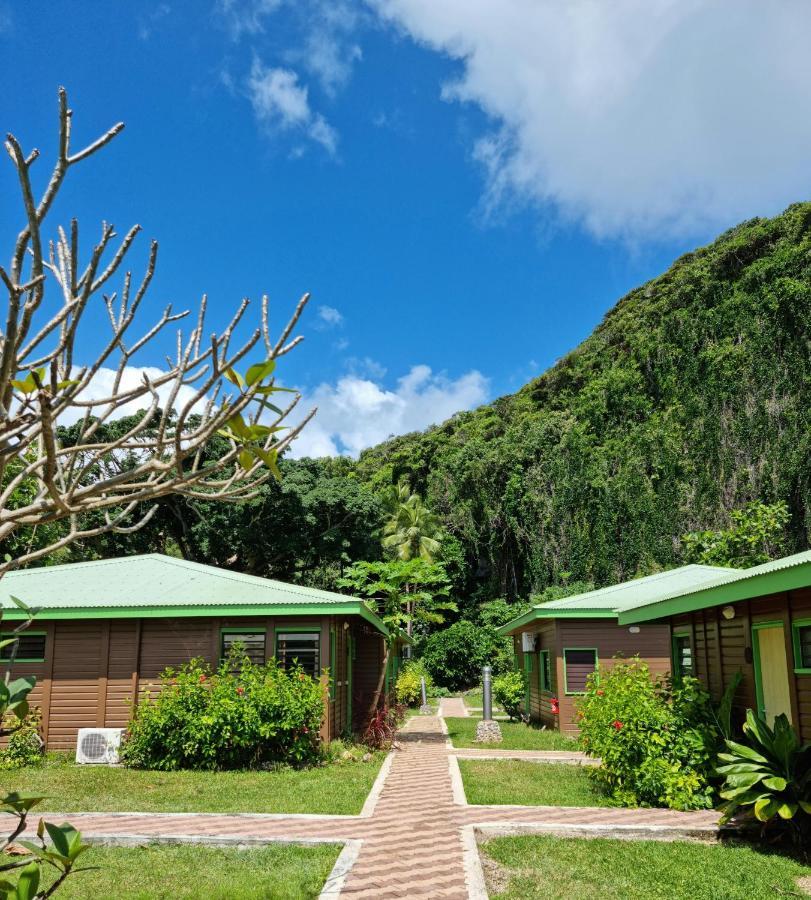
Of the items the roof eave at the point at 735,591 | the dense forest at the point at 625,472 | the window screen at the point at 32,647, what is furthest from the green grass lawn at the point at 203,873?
the dense forest at the point at 625,472

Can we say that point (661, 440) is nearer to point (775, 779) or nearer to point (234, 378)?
point (775, 779)

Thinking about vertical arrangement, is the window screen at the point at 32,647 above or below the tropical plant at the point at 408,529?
below

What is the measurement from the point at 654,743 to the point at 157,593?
359 inches

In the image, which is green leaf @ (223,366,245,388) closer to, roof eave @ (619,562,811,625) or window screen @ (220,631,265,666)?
roof eave @ (619,562,811,625)

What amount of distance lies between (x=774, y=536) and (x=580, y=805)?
18.5 m

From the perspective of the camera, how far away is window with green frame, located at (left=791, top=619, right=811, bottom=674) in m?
8.14

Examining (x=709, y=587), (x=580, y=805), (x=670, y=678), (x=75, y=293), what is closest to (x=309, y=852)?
(x=580, y=805)

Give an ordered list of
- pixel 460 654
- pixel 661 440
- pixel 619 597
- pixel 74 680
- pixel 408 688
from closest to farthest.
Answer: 1. pixel 74 680
2. pixel 619 597
3. pixel 408 688
4. pixel 661 440
5. pixel 460 654

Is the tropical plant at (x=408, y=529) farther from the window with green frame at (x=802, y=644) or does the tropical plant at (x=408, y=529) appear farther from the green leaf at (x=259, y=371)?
the green leaf at (x=259, y=371)

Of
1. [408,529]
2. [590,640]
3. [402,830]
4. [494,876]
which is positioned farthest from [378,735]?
[408,529]

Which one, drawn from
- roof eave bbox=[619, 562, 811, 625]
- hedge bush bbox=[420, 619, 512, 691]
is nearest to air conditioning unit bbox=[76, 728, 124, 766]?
roof eave bbox=[619, 562, 811, 625]

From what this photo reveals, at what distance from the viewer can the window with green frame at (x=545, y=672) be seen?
61.6 feet

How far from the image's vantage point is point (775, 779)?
23.9ft

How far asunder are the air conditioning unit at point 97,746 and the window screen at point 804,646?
10280mm
